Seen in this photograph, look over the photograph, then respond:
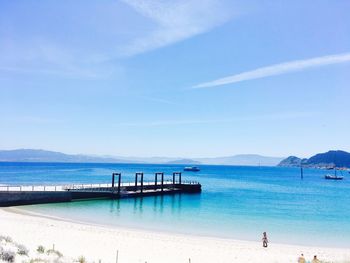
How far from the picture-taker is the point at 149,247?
22047mm

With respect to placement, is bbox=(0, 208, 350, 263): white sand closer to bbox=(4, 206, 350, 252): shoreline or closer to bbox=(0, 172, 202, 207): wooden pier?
bbox=(4, 206, 350, 252): shoreline

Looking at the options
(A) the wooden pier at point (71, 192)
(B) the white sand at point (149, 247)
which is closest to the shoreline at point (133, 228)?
(B) the white sand at point (149, 247)

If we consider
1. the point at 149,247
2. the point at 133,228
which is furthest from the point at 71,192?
the point at 149,247

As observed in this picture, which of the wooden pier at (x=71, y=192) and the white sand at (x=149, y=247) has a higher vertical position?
the wooden pier at (x=71, y=192)

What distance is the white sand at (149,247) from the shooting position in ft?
63.6

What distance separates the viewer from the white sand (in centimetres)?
1939

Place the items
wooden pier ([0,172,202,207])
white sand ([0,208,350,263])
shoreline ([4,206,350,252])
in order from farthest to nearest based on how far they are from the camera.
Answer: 1. wooden pier ([0,172,202,207])
2. shoreline ([4,206,350,252])
3. white sand ([0,208,350,263])

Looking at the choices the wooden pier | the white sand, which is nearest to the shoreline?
the white sand

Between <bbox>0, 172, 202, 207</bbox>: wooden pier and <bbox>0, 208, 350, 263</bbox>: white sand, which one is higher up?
<bbox>0, 172, 202, 207</bbox>: wooden pier

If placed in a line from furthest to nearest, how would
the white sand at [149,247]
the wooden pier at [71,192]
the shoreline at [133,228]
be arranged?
the wooden pier at [71,192]
the shoreline at [133,228]
the white sand at [149,247]

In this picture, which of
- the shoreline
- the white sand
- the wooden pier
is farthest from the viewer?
the wooden pier

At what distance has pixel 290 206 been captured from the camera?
5231 cm

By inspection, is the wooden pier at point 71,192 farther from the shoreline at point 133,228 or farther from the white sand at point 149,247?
the white sand at point 149,247

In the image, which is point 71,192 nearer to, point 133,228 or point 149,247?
point 133,228
